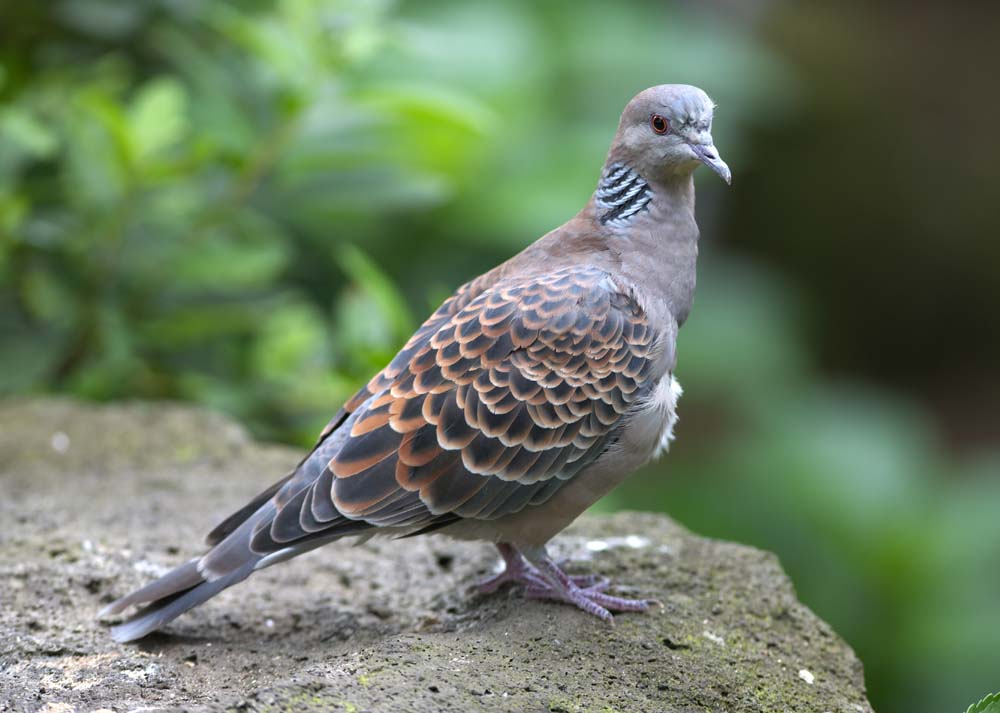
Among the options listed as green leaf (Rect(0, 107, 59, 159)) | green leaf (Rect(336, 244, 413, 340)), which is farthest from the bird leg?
green leaf (Rect(0, 107, 59, 159))

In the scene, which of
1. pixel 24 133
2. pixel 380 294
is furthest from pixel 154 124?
pixel 380 294

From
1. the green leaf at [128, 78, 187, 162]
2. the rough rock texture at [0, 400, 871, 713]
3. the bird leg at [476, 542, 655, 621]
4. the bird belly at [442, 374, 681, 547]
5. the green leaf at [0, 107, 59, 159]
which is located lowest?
the rough rock texture at [0, 400, 871, 713]

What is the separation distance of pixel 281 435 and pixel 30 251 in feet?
4.82

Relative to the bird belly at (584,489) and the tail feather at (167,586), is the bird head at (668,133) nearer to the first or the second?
the bird belly at (584,489)

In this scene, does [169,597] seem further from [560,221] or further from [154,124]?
[560,221]

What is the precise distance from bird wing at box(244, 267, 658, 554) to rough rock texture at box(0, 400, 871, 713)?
41cm

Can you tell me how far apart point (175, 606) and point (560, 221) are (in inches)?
175

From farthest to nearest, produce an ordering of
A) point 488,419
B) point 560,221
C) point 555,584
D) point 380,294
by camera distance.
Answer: point 560,221, point 380,294, point 555,584, point 488,419

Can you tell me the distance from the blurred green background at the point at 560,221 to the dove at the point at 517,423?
1700 millimetres

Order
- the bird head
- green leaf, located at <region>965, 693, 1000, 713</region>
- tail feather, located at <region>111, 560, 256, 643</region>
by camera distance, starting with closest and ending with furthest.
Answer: green leaf, located at <region>965, 693, 1000, 713</region>, tail feather, located at <region>111, 560, 256, 643</region>, the bird head

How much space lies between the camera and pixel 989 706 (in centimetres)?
350

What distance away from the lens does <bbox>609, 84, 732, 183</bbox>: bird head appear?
4.25 m

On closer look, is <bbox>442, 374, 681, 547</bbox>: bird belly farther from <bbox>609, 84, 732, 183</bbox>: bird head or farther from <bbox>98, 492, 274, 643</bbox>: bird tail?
<bbox>609, 84, 732, 183</bbox>: bird head

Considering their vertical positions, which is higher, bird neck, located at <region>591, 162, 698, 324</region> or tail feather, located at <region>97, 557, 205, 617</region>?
bird neck, located at <region>591, 162, 698, 324</region>
